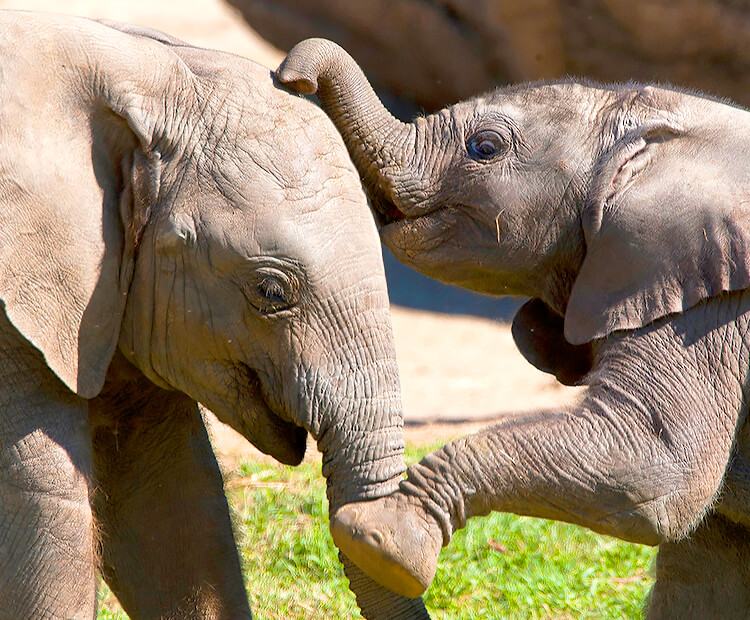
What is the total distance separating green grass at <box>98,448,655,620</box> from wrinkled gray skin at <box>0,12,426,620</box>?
4.03 feet

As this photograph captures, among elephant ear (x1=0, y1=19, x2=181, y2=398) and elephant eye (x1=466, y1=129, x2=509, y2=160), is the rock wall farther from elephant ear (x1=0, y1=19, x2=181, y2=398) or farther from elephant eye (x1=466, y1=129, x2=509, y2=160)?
elephant ear (x1=0, y1=19, x2=181, y2=398)

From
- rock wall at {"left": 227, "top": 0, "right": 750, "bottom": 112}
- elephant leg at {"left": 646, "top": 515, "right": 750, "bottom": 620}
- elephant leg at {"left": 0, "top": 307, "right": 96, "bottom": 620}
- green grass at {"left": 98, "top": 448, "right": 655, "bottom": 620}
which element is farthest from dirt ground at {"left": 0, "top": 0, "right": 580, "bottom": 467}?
elephant leg at {"left": 0, "top": 307, "right": 96, "bottom": 620}

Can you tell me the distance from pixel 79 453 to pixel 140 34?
1.41m

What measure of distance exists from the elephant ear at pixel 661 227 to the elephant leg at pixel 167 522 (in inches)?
56.6

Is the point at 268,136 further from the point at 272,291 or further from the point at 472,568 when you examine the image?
the point at 472,568

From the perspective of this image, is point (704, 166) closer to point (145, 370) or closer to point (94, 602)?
point (145, 370)

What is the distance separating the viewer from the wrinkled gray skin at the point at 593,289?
393 centimetres

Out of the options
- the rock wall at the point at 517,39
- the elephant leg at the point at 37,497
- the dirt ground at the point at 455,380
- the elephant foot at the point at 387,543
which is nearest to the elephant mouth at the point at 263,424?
the elephant foot at the point at 387,543

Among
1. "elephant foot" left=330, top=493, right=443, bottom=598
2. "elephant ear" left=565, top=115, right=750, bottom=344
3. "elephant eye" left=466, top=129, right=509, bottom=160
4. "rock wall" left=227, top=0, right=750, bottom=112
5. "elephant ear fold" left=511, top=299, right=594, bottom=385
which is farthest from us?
"rock wall" left=227, top=0, right=750, bottom=112

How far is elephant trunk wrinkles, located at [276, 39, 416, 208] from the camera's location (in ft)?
14.5

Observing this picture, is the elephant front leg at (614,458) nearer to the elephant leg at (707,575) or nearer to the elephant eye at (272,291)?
the elephant leg at (707,575)

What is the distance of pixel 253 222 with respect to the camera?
355cm

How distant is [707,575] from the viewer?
4582 millimetres

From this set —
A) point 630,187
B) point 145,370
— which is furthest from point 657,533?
point 145,370
